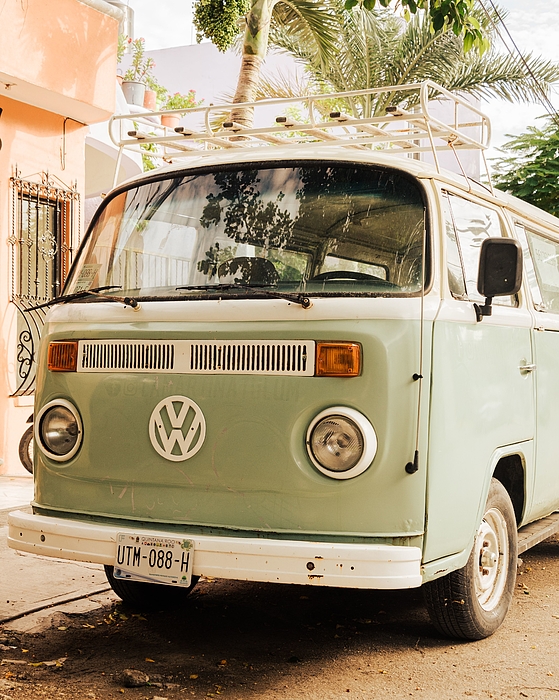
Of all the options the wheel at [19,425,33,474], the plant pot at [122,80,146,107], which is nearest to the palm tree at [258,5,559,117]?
the plant pot at [122,80,146,107]

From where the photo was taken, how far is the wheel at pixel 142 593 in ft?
17.0

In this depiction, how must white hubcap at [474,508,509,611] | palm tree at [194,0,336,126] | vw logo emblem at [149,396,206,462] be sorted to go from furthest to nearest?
1. palm tree at [194,0,336,126]
2. white hubcap at [474,508,509,611]
3. vw logo emblem at [149,396,206,462]

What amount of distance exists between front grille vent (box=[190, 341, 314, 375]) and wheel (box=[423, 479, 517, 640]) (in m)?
1.31

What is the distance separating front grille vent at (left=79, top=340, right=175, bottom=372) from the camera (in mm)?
4203

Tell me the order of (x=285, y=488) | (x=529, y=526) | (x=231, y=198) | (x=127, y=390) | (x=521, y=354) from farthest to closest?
(x=529, y=526), (x=521, y=354), (x=231, y=198), (x=127, y=390), (x=285, y=488)

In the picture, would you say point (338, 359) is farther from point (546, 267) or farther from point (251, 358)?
point (546, 267)

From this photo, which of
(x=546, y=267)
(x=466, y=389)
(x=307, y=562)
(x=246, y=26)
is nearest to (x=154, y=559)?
(x=307, y=562)

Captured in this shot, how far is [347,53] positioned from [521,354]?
524 inches

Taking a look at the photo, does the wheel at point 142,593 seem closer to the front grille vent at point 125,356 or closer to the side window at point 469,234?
the front grille vent at point 125,356

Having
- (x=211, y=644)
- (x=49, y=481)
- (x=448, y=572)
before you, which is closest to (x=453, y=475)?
(x=448, y=572)

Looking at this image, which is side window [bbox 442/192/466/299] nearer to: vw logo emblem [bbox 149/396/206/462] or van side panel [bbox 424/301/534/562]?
van side panel [bbox 424/301/534/562]

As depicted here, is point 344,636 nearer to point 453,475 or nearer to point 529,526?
point 453,475

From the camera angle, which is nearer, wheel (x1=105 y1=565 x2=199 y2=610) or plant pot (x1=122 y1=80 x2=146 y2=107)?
wheel (x1=105 y1=565 x2=199 y2=610)

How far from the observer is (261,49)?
11.6m
